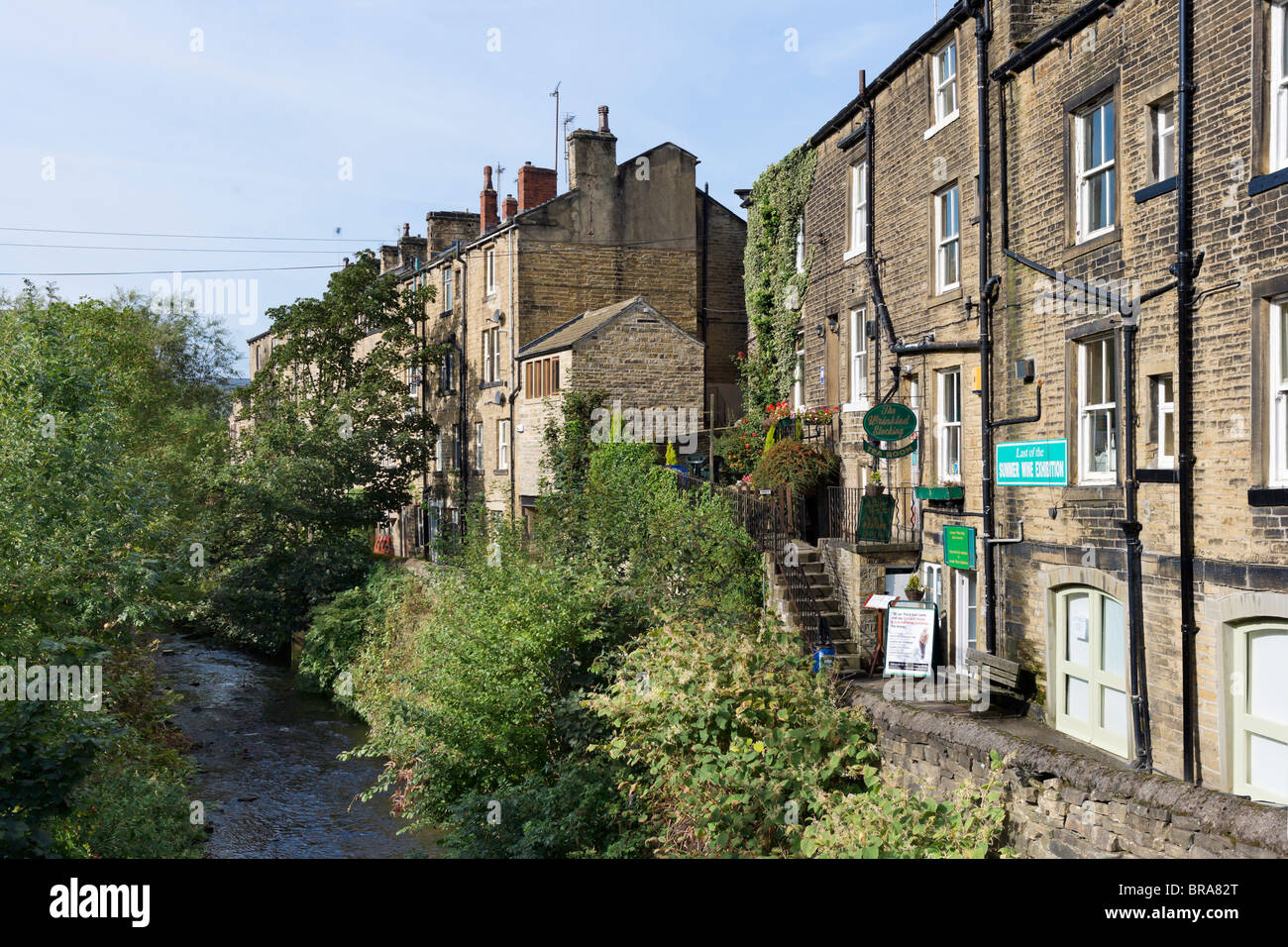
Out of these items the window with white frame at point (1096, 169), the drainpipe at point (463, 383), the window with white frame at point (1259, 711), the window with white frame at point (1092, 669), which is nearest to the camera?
the window with white frame at point (1259, 711)

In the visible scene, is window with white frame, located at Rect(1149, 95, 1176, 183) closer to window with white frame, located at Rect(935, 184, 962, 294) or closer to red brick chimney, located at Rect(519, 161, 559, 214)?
window with white frame, located at Rect(935, 184, 962, 294)

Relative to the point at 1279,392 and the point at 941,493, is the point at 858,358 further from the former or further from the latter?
the point at 1279,392

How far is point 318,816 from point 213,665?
14.4 m

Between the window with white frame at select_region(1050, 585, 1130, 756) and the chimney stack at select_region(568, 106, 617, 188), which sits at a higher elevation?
the chimney stack at select_region(568, 106, 617, 188)

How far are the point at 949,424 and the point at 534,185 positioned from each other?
20.7m

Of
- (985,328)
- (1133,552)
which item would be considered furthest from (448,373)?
(1133,552)

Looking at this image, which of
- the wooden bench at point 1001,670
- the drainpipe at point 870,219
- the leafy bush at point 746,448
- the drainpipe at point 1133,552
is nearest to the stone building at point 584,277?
the leafy bush at point 746,448

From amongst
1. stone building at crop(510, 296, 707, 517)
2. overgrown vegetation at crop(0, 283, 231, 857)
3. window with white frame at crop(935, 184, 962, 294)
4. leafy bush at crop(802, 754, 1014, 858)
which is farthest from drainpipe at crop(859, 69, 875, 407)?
overgrown vegetation at crop(0, 283, 231, 857)

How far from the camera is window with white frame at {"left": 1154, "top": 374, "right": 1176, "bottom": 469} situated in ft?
37.9

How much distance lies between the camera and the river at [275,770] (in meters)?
17.1

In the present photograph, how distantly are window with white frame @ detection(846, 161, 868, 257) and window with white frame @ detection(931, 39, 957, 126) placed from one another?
2696 mm

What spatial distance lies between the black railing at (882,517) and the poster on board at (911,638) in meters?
1.64

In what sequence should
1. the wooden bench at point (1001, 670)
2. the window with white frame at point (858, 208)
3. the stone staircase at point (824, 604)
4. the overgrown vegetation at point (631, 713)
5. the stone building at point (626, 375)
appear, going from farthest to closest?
the stone building at point (626, 375)
the window with white frame at point (858, 208)
the stone staircase at point (824, 604)
the wooden bench at point (1001, 670)
the overgrown vegetation at point (631, 713)

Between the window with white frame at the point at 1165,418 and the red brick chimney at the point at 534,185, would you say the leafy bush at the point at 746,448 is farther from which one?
the red brick chimney at the point at 534,185
